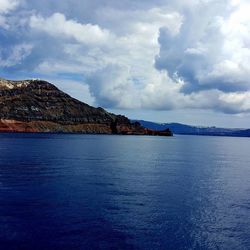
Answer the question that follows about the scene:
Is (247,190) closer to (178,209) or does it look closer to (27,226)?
(178,209)

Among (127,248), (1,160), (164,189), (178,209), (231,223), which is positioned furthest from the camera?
(1,160)

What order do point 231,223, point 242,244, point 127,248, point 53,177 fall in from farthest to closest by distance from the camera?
point 53,177, point 231,223, point 242,244, point 127,248

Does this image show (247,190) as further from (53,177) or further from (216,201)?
(53,177)

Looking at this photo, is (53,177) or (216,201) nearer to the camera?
(216,201)

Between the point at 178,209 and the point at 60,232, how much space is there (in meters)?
17.0

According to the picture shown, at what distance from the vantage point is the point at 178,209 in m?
49.4

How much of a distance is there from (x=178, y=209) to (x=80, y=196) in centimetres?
1381

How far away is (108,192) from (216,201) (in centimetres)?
1530

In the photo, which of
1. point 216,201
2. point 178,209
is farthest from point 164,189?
point 178,209

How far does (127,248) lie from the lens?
34.7 meters

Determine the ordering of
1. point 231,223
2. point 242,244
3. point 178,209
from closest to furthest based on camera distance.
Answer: point 242,244
point 231,223
point 178,209

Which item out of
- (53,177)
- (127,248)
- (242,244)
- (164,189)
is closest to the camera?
(127,248)

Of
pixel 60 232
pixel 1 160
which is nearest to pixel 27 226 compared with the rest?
pixel 60 232

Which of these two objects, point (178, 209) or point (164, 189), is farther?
point (164, 189)
